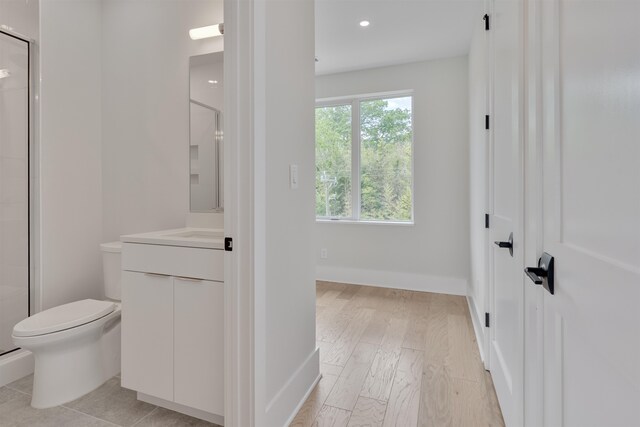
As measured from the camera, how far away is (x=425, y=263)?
11.9 feet

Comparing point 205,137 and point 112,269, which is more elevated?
point 205,137

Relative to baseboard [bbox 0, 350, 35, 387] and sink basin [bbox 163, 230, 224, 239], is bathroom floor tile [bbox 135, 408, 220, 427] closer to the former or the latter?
sink basin [bbox 163, 230, 224, 239]

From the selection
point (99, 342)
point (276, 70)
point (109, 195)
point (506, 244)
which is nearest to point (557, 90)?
point (506, 244)

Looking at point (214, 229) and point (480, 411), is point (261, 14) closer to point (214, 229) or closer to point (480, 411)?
point (214, 229)

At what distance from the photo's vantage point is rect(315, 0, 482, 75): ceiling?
249 cm

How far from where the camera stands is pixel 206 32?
2104 mm

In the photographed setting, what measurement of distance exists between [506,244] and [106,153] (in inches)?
108

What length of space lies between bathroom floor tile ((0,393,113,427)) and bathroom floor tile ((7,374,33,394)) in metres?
0.13

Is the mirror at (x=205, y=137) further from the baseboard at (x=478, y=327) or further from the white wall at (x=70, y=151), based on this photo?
→ the baseboard at (x=478, y=327)

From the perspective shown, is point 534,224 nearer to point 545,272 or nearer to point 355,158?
point 545,272

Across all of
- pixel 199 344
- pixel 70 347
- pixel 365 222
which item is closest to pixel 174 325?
pixel 199 344

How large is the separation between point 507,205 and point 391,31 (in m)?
2.06

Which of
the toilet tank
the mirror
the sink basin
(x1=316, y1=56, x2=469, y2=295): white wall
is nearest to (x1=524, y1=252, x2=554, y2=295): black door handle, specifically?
the sink basin

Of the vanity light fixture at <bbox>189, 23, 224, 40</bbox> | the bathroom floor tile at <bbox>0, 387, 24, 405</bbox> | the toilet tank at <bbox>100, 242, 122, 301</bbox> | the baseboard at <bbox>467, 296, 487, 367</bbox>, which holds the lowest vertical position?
the bathroom floor tile at <bbox>0, 387, 24, 405</bbox>
